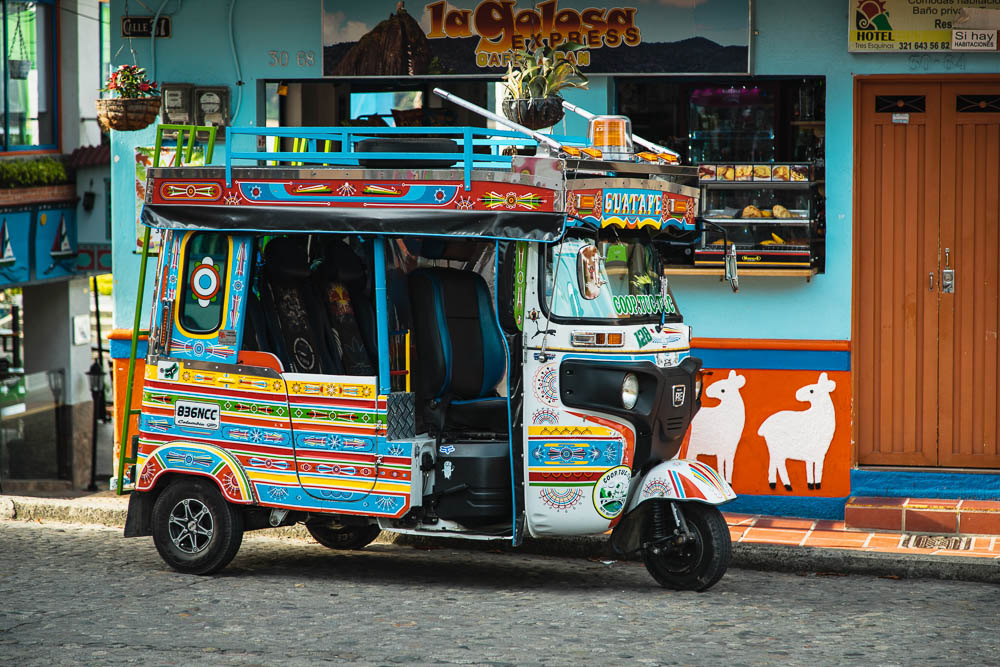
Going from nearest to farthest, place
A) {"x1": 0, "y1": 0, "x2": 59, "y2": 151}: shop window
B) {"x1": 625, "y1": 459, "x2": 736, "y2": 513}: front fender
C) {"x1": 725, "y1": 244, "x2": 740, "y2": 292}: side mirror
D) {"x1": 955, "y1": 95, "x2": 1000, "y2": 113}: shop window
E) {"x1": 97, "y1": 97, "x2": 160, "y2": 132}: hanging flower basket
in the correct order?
1. {"x1": 625, "y1": 459, "x2": 736, "y2": 513}: front fender
2. {"x1": 725, "y1": 244, "x2": 740, "y2": 292}: side mirror
3. {"x1": 955, "y1": 95, "x2": 1000, "y2": 113}: shop window
4. {"x1": 97, "y1": 97, "x2": 160, "y2": 132}: hanging flower basket
5. {"x1": 0, "y1": 0, "x2": 59, "y2": 151}: shop window

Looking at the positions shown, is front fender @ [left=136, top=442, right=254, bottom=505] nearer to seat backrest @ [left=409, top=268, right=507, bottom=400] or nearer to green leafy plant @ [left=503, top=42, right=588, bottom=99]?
seat backrest @ [left=409, top=268, right=507, bottom=400]

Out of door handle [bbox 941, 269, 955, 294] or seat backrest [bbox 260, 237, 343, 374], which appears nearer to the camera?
seat backrest [bbox 260, 237, 343, 374]

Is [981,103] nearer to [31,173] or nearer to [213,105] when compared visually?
[213,105]

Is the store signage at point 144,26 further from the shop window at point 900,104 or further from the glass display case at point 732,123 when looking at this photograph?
the shop window at point 900,104

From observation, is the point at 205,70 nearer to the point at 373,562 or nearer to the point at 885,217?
the point at 373,562

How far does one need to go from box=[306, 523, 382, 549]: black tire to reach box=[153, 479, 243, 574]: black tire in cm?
97

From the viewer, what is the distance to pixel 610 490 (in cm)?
743

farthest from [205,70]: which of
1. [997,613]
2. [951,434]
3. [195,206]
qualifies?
[997,613]

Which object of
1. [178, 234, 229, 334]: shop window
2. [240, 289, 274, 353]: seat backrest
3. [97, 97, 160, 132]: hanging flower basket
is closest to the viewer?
[178, 234, 229, 334]: shop window

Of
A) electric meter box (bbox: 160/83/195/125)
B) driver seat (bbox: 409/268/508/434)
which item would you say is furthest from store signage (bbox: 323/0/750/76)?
driver seat (bbox: 409/268/508/434)

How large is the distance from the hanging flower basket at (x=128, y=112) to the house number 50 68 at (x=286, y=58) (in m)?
0.91

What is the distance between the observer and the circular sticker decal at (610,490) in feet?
24.3

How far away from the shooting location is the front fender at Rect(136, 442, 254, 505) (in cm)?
788

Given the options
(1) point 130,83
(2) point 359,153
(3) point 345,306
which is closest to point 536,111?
(2) point 359,153
